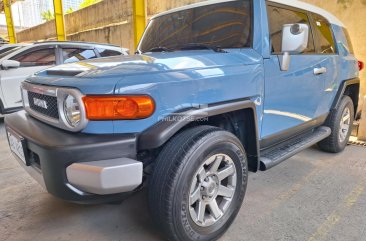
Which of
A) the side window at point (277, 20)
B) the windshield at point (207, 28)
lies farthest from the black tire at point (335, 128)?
the windshield at point (207, 28)

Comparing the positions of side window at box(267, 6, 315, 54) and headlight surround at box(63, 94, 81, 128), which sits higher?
side window at box(267, 6, 315, 54)

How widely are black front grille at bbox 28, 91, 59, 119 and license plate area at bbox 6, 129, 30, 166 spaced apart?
0.23 m

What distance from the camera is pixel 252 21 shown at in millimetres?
2338

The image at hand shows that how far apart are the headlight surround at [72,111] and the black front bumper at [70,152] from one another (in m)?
0.07

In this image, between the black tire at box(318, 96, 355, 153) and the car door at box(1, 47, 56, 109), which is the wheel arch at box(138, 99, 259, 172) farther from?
the car door at box(1, 47, 56, 109)

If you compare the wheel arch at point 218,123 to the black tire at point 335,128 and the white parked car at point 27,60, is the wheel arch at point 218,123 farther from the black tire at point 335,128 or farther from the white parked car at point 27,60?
the white parked car at point 27,60

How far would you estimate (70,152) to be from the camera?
151 centimetres

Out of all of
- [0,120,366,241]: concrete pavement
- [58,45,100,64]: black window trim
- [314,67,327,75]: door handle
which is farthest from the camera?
[58,45,100,64]: black window trim

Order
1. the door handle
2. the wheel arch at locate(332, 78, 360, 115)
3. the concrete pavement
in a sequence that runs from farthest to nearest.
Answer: the wheel arch at locate(332, 78, 360, 115) < the door handle < the concrete pavement

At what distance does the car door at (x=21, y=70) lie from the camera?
215 inches

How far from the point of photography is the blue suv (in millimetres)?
1574

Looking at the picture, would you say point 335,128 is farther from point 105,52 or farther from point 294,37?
point 105,52

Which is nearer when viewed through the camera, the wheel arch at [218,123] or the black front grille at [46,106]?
the wheel arch at [218,123]

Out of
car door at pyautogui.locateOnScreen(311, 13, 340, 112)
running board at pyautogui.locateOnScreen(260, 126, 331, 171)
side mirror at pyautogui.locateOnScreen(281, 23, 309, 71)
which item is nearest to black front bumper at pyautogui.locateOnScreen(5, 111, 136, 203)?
running board at pyautogui.locateOnScreen(260, 126, 331, 171)
